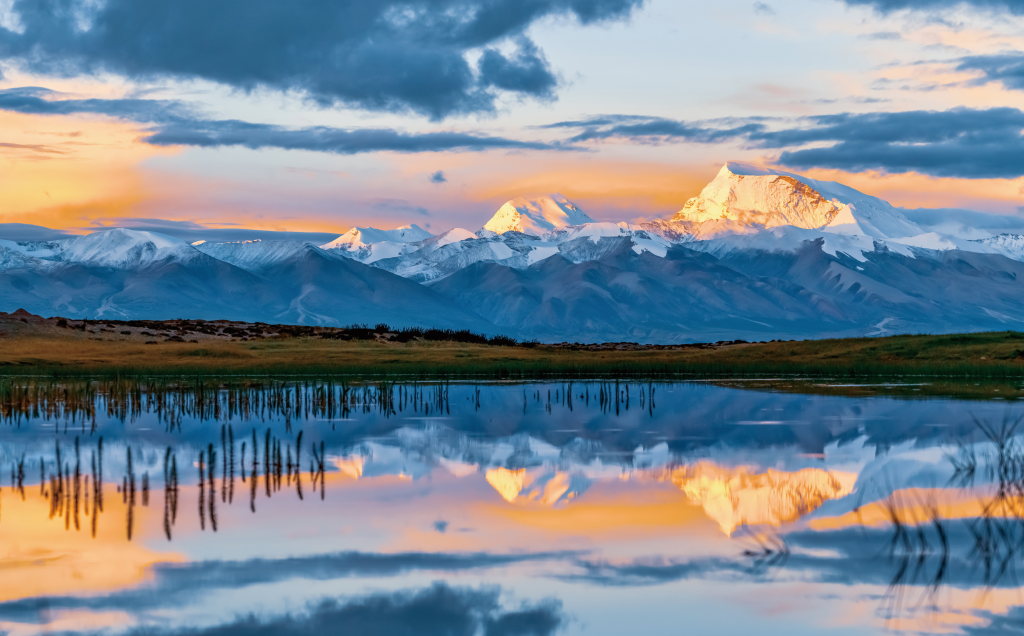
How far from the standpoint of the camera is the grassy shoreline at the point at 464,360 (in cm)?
5806

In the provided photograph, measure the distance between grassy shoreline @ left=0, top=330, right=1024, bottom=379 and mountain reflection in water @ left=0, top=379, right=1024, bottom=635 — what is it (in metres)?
26.7

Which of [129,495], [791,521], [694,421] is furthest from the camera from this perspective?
[694,421]

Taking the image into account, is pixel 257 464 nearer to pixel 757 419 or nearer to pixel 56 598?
pixel 56 598

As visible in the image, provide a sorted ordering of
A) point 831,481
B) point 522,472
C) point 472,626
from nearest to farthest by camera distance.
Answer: point 472,626 → point 831,481 → point 522,472

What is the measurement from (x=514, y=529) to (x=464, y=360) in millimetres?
52510

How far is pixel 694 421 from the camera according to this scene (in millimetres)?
33844

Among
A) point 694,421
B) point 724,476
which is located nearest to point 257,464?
point 724,476

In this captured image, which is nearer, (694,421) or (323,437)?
(323,437)

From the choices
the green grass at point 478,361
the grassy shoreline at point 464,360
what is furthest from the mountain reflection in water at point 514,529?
the grassy shoreline at point 464,360

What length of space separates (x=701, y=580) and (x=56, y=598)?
792cm

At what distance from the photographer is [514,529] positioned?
1764 cm

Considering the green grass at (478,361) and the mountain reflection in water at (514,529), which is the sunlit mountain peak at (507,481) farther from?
the green grass at (478,361)

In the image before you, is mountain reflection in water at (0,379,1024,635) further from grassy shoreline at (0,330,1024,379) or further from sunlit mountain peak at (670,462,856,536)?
grassy shoreline at (0,330,1024,379)

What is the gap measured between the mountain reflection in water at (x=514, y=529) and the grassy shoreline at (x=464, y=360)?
26.7 meters
